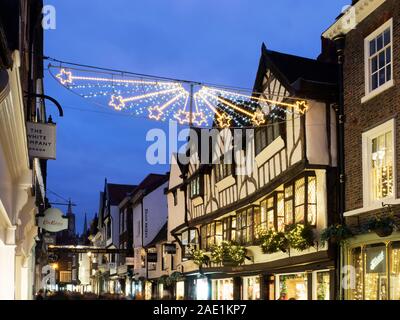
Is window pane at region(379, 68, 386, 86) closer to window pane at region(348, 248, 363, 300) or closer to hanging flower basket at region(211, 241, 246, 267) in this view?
window pane at region(348, 248, 363, 300)

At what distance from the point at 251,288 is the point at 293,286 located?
426 cm

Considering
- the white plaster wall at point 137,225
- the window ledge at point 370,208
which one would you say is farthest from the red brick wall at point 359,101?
the white plaster wall at point 137,225

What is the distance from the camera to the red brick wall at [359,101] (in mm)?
12992

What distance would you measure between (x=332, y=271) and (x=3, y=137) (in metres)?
11.0

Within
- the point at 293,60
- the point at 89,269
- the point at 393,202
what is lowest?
the point at 89,269

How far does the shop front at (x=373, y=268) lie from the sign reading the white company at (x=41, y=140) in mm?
7603

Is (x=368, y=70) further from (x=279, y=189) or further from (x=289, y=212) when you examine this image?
(x=279, y=189)

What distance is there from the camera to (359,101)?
1469 cm

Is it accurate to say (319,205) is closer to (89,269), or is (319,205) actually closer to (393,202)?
(393,202)

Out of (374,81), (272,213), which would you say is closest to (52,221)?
(272,213)

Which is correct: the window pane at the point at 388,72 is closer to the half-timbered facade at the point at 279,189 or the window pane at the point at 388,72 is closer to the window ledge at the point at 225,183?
the half-timbered facade at the point at 279,189
